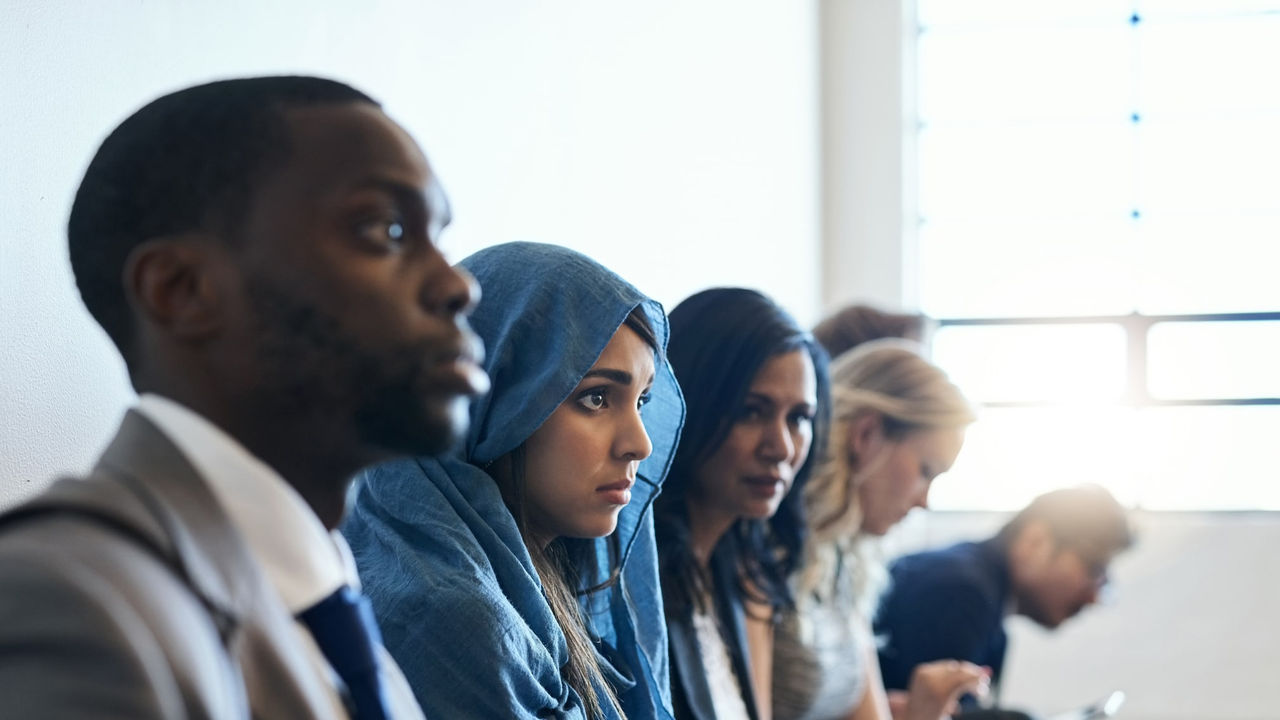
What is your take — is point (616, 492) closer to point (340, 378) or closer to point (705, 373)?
point (705, 373)

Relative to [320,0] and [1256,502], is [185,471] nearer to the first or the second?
[320,0]

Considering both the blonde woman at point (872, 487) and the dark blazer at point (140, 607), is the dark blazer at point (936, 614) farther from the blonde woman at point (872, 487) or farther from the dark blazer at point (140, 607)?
the dark blazer at point (140, 607)

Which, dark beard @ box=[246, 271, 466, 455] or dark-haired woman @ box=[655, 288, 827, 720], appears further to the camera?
dark-haired woman @ box=[655, 288, 827, 720]

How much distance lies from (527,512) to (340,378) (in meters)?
0.98

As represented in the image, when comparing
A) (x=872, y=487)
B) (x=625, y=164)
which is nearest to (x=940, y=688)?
(x=872, y=487)

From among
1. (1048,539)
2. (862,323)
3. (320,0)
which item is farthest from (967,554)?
(320,0)

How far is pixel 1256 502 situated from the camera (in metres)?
6.25

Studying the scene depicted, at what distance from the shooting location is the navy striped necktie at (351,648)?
0.98m

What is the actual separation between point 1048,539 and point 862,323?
874 millimetres

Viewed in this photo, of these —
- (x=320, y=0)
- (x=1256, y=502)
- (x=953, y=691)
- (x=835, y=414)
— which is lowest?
(x=1256, y=502)

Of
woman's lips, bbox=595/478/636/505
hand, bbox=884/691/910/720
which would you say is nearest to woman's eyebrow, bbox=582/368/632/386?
woman's lips, bbox=595/478/636/505

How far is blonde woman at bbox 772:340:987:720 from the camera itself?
3.39 m

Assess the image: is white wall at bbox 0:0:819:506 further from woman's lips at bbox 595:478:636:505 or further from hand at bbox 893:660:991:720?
hand at bbox 893:660:991:720

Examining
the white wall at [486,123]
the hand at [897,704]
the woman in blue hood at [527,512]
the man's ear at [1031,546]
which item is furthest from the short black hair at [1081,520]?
the woman in blue hood at [527,512]
